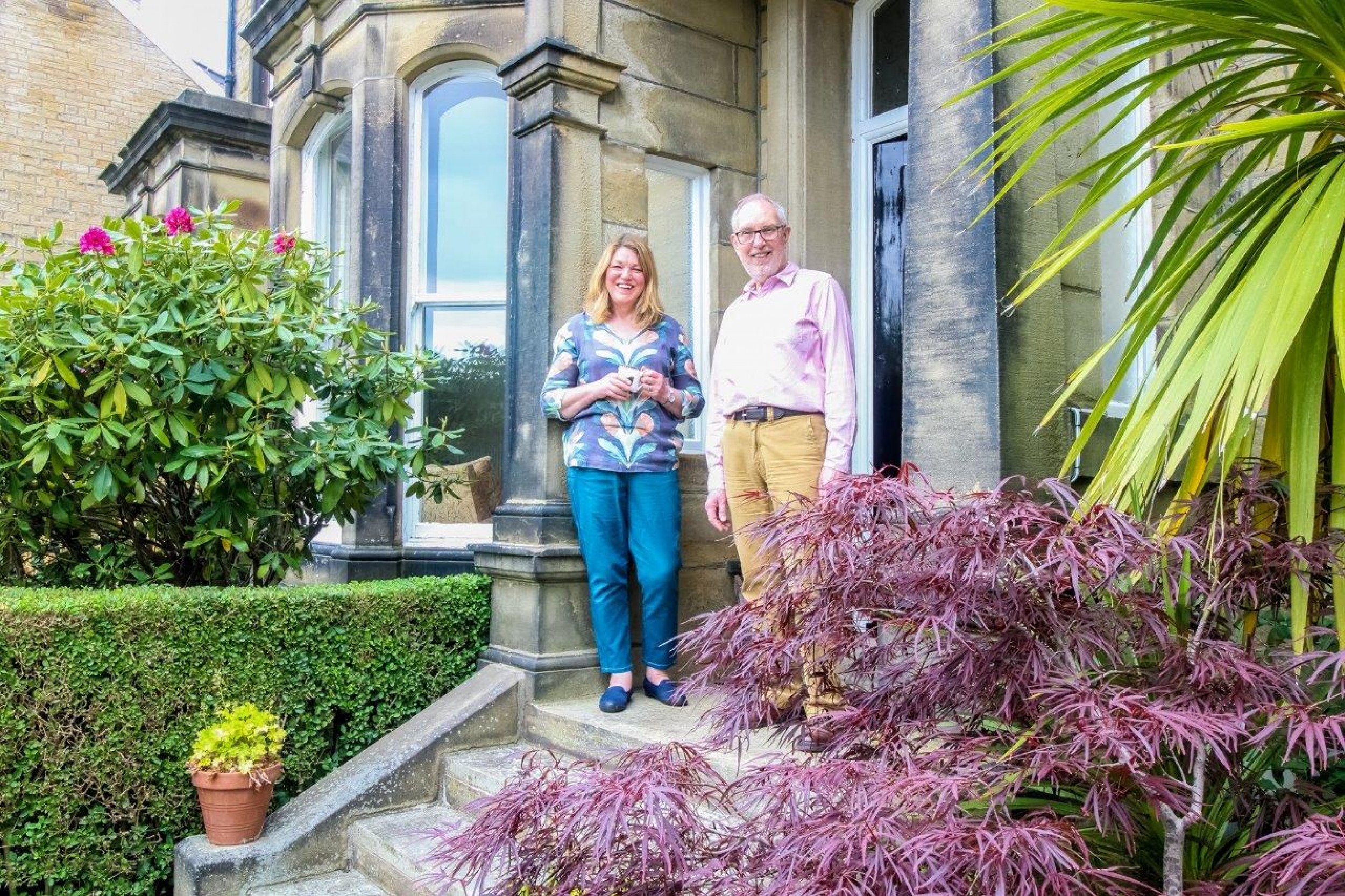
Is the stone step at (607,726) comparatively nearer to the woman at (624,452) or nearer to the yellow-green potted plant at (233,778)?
the woman at (624,452)

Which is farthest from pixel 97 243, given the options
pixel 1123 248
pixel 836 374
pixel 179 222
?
pixel 1123 248

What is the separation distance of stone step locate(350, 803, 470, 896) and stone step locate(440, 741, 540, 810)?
7cm

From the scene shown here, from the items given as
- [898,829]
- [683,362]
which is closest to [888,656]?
[898,829]

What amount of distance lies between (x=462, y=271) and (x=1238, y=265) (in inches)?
176

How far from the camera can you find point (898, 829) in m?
1.57

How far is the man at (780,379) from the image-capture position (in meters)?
3.43

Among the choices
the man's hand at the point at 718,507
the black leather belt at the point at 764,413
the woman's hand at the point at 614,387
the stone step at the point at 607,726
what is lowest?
the stone step at the point at 607,726

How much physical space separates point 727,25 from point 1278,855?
4.51 meters

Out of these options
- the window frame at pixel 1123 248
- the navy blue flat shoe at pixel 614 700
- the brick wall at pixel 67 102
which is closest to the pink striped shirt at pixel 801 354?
the window frame at pixel 1123 248

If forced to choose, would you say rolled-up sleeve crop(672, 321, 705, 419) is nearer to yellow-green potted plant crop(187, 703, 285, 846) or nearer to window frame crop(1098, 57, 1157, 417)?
window frame crop(1098, 57, 1157, 417)

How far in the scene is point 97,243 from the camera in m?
4.33

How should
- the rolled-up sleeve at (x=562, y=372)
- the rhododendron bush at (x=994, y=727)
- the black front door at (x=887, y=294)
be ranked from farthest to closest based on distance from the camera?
1. the black front door at (x=887, y=294)
2. the rolled-up sleeve at (x=562, y=372)
3. the rhododendron bush at (x=994, y=727)

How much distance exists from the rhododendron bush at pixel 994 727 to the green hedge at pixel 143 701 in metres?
2.20

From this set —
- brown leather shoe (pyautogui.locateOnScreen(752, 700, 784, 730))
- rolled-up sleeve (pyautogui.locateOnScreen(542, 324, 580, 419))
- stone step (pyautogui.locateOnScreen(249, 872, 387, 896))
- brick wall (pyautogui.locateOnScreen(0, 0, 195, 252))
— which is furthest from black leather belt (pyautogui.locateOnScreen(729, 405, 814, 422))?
brick wall (pyautogui.locateOnScreen(0, 0, 195, 252))
